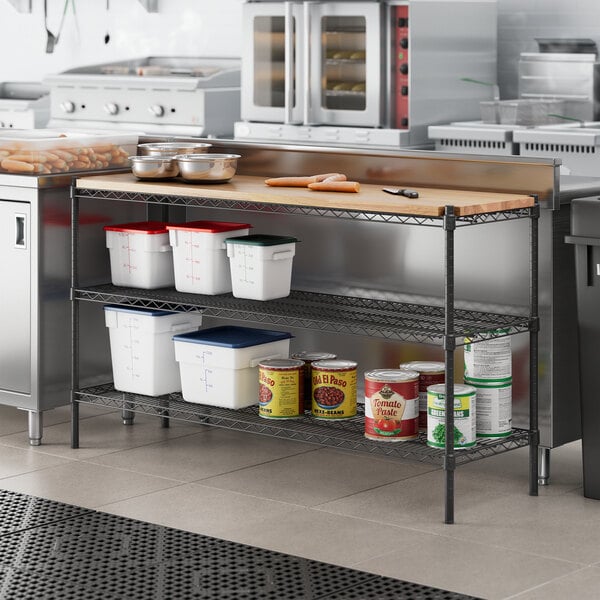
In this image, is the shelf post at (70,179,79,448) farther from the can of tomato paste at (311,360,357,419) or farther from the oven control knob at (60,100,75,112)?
the oven control knob at (60,100,75,112)

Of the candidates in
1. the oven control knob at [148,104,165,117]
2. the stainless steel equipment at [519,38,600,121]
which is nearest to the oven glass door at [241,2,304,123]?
the oven control knob at [148,104,165,117]

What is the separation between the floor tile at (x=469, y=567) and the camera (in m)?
3.29

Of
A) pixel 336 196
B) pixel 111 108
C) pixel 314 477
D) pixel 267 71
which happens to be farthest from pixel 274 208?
pixel 111 108

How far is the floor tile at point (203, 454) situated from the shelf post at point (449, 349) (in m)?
0.84

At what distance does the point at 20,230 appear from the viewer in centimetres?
459

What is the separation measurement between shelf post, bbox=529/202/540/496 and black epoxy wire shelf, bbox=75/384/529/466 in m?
0.05

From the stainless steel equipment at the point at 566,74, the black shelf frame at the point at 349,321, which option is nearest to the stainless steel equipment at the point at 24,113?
the stainless steel equipment at the point at 566,74

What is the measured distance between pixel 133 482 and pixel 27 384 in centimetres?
70

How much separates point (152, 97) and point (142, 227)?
8.98ft

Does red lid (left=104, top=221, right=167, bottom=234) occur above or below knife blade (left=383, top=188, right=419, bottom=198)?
below

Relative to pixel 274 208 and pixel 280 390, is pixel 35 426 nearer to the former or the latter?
pixel 280 390

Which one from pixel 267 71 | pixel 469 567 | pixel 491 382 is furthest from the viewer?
pixel 267 71

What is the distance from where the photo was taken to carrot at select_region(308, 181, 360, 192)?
13.3 ft

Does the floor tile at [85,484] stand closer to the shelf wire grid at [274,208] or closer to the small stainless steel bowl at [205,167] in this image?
the shelf wire grid at [274,208]
